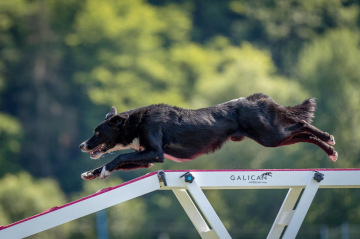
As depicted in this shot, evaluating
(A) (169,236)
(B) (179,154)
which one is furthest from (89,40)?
(B) (179,154)

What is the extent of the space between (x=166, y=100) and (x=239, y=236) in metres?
15.9

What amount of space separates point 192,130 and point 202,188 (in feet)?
3.90

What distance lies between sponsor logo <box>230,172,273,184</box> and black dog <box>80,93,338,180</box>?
1.13 meters

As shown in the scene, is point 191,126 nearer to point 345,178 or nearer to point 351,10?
point 345,178

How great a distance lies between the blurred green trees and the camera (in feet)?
75.8

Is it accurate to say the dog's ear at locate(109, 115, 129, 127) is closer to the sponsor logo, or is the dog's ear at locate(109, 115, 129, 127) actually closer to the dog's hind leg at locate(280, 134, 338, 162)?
the sponsor logo

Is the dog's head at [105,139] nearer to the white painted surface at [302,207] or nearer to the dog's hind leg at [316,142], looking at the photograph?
the dog's hind leg at [316,142]

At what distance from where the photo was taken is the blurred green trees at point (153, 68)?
23.1 m

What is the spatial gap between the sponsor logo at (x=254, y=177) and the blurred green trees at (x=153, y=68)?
1662 cm

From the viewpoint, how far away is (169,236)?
17328mm

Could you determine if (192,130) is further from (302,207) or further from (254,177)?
(302,207)

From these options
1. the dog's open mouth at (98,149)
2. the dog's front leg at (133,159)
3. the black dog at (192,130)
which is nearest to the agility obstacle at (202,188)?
the dog's front leg at (133,159)

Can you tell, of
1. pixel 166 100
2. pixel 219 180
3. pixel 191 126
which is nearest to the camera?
pixel 219 180

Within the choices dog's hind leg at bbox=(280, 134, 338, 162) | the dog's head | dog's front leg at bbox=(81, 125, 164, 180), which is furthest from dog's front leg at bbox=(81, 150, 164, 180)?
dog's hind leg at bbox=(280, 134, 338, 162)
